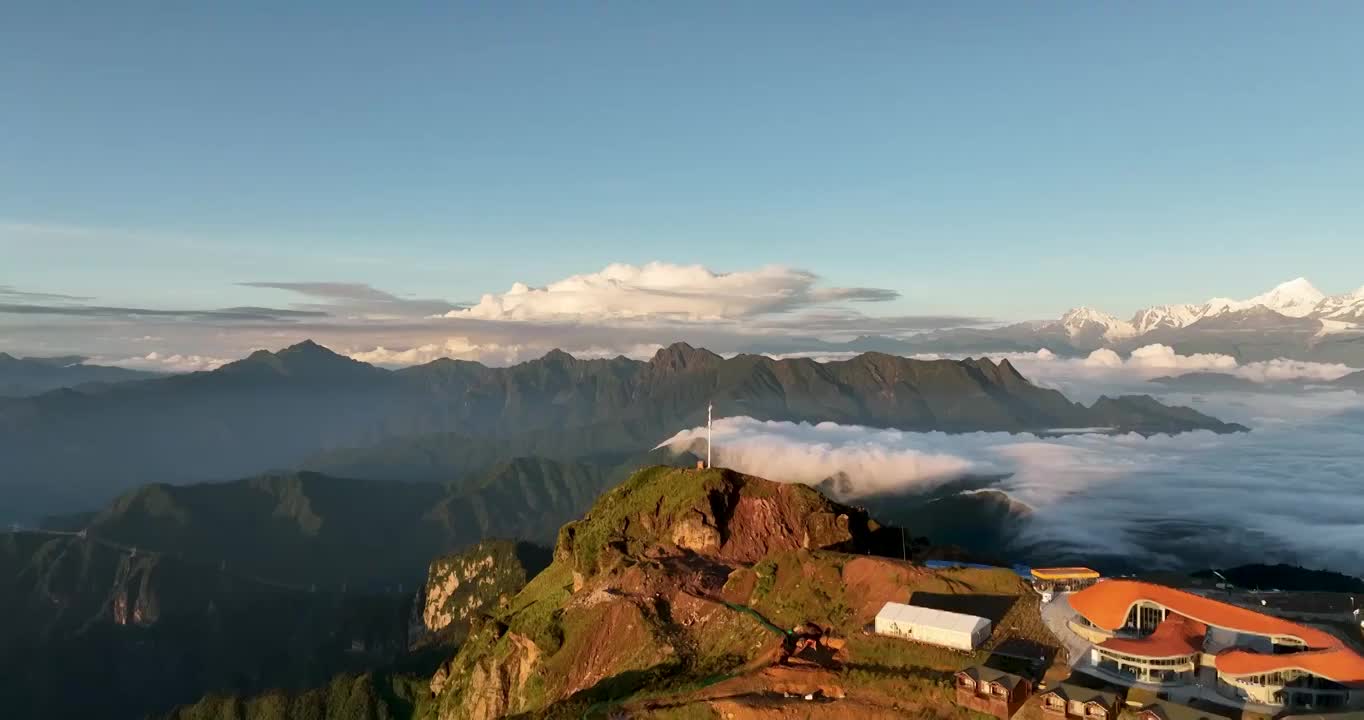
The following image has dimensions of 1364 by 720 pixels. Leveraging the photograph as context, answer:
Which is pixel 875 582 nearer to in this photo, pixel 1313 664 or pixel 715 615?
pixel 715 615

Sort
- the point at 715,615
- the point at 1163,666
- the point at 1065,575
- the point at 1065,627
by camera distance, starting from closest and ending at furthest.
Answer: the point at 1163,666
the point at 1065,627
the point at 1065,575
the point at 715,615

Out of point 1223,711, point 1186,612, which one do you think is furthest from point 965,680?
point 1186,612

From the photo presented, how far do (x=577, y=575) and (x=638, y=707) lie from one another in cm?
4045

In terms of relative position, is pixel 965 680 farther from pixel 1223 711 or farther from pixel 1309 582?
pixel 1309 582

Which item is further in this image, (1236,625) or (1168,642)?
(1236,625)

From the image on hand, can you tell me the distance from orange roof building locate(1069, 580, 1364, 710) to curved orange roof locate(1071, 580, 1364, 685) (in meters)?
0.06

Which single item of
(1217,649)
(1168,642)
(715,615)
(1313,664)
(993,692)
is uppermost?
(1313,664)

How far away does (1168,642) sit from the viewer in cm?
5034

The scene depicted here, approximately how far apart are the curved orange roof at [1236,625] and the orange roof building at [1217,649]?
0.06m

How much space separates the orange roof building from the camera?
4606 cm

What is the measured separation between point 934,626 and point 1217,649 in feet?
61.7

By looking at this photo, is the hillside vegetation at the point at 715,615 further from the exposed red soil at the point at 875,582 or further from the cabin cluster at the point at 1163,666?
the cabin cluster at the point at 1163,666

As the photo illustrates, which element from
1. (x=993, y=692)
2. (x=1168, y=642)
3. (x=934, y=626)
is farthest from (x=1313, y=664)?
(x=934, y=626)

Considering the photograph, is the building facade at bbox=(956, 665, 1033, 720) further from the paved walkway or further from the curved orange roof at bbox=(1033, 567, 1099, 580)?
the curved orange roof at bbox=(1033, 567, 1099, 580)
